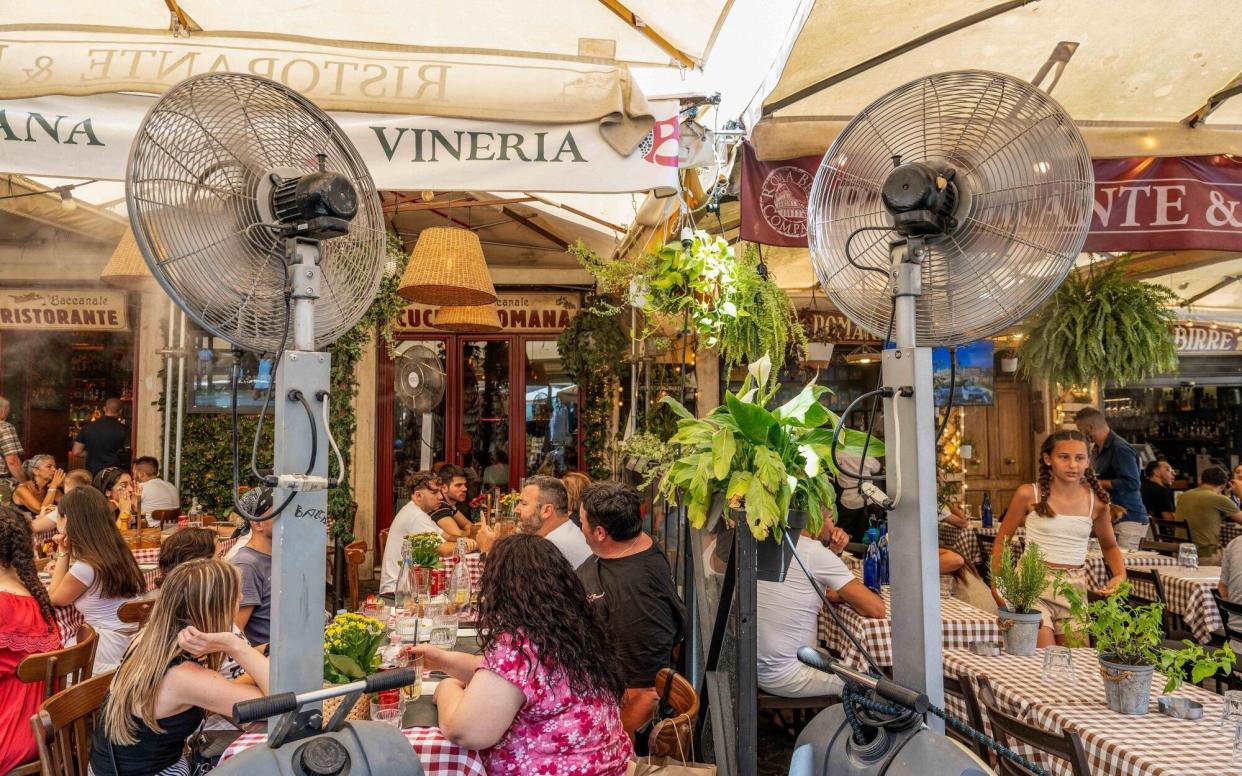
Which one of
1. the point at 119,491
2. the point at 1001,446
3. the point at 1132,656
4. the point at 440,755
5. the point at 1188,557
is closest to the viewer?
the point at 440,755

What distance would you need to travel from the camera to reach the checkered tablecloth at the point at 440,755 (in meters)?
2.24

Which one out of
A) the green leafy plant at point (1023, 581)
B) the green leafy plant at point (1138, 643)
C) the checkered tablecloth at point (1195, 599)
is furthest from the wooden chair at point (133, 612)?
the checkered tablecloth at point (1195, 599)

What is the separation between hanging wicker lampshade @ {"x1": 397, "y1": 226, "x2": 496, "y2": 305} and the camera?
550 centimetres

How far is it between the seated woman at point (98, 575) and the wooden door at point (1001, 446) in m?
9.76

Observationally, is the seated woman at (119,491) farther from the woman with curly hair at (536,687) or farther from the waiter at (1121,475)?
the waiter at (1121,475)

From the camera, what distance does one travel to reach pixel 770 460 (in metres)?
2.41

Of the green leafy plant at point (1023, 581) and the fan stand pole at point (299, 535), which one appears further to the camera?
the green leafy plant at point (1023, 581)

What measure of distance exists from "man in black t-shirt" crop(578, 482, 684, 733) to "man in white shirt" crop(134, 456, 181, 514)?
16.1ft

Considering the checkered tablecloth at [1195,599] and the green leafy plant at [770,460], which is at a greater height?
the green leafy plant at [770,460]

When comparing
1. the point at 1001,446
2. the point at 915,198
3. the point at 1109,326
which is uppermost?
the point at 1109,326

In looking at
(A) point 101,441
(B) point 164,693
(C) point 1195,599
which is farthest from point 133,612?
(A) point 101,441

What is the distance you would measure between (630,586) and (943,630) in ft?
5.14

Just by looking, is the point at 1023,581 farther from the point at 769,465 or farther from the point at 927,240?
the point at 927,240

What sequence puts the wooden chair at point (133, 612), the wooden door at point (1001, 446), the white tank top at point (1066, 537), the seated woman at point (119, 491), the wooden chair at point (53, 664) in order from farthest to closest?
1. the wooden door at point (1001, 446)
2. the seated woman at point (119, 491)
3. the white tank top at point (1066, 537)
4. the wooden chair at point (133, 612)
5. the wooden chair at point (53, 664)
